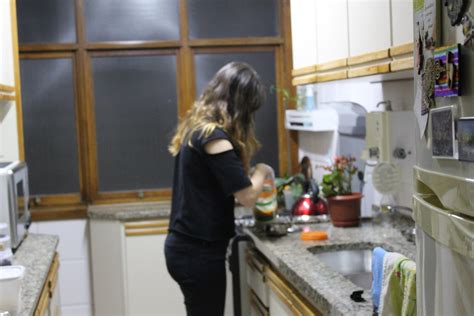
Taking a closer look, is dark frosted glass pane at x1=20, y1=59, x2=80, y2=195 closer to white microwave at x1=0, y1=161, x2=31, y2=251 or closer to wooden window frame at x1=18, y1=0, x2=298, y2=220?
wooden window frame at x1=18, y1=0, x2=298, y2=220

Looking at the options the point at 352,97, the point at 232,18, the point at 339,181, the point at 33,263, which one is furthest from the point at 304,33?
the point at 33,263

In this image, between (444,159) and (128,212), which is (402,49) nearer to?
(444,159)

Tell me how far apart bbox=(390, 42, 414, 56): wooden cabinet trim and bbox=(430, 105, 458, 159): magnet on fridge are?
111 cm

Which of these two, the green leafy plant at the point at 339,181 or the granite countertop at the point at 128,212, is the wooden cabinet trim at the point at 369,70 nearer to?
the green leafy plant at the point at 339,181

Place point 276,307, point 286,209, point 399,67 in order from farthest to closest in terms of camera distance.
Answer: point 286,209
point 276,307
point 399,67

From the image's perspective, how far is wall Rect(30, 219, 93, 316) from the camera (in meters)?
4.45

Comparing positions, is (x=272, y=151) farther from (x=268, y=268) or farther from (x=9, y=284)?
(x=9, y=284)

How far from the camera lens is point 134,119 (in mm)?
4625

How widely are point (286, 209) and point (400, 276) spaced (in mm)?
2401

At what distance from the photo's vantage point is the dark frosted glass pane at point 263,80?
4668 millimetres

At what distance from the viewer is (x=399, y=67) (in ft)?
7.58

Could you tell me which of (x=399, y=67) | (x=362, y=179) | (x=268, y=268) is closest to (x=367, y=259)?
(x=268, y=268)

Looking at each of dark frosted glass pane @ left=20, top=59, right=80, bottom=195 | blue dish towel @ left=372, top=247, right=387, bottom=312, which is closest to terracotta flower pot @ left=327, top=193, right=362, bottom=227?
blue dish towel @ left=372, top=247, right=387, bottom=312

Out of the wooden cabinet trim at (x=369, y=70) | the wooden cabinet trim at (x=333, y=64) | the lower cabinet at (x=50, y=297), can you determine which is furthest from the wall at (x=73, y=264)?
the wooden cabinet trim at (x=369, y=70)
